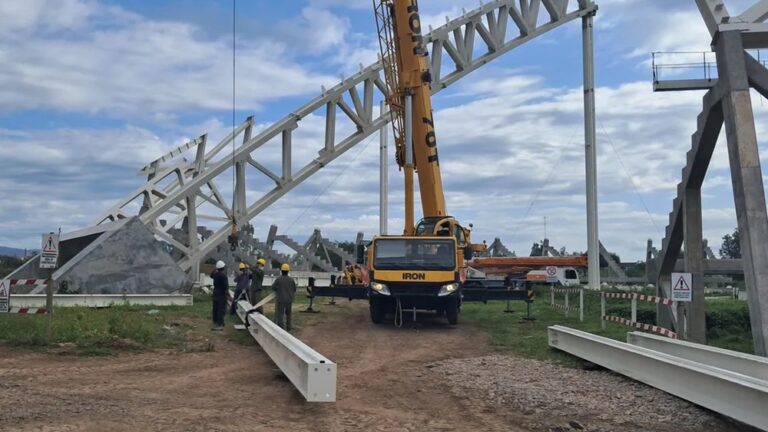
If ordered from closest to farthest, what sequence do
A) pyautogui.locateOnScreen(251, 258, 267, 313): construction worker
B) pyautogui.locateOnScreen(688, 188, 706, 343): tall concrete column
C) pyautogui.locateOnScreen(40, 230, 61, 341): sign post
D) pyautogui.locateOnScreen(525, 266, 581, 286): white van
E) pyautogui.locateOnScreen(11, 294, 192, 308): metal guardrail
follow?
pyautogui.locateOnScreen(40, 230, 61, 341): sign post, pyautogui.locateOnScreen(688, 188, 706, 343): tall concrete column, pyautogui.locateOnScreen(251, 258, 267, 313): construction worker, pyautogui.locateOnScreen(11, 294, 192, 308): metal guardrail, pyautogui.locateOnScreen(525, 266, 581, 286): white van

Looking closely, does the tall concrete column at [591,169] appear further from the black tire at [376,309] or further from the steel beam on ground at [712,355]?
the steel beam on ground at [712,355]

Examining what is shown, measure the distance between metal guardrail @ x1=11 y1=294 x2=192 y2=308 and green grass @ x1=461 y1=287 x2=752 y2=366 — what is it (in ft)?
31.1

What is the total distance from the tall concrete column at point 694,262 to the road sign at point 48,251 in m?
13.2

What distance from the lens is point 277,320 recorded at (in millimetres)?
16266

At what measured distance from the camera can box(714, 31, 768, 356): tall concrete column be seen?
484 inches

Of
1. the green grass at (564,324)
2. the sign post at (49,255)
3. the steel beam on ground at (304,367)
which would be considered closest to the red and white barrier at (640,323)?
the green grass at (564,324)

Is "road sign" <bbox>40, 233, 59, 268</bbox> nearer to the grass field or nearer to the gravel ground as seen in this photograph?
the grass field

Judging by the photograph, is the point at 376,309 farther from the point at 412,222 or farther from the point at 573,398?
the point at 573,398

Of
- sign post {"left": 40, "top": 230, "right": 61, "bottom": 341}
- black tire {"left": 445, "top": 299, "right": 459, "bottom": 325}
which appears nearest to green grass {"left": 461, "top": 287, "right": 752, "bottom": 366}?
black tire {"left": 445, "top": 299, "right": 459, "bottom": 325}

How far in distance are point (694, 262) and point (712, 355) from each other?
639cm

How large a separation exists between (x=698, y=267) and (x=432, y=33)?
1862 cm

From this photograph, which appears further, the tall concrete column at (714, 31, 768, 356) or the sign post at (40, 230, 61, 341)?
the sign post at (40, 230, 61, 341)

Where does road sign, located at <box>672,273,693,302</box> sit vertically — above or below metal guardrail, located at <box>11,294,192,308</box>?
above

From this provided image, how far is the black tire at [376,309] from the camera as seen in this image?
19.3m
